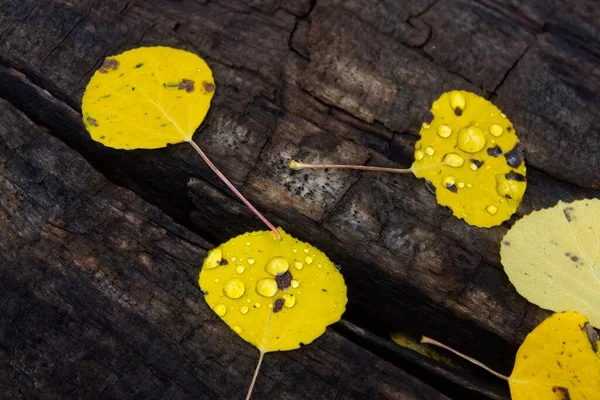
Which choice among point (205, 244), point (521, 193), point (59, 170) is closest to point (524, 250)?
point (521, 193)

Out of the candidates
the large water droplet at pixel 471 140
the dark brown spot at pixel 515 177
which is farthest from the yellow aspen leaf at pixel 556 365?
the large water droplet at pixel 471 140

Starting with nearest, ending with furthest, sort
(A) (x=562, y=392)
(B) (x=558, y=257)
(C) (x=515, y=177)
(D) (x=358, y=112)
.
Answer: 1. (A) (x=562, y=392)
2. (B) (x=558, y=257)
3. (C) (x=515, y=177)
4. (D) (x=358, y=112)

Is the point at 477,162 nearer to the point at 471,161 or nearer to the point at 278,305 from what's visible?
the point at 471,161

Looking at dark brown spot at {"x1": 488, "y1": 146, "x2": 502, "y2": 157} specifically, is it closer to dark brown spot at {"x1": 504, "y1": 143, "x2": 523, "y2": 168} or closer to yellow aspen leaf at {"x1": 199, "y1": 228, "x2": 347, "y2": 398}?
dark brown spot at {"x1": 504, "y1": 143, "x2": 523, "y2": 168}

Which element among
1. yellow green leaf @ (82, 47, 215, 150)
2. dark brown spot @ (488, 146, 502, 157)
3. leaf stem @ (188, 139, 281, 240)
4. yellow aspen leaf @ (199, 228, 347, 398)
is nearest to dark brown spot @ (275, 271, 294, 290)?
yellow aspen leaf @ (199, 228, 347, 398)

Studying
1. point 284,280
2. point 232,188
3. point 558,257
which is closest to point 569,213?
point 558,257

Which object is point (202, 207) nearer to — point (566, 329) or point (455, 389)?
point (455, 389)

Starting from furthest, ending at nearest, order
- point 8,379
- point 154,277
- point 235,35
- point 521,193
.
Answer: point 235,35 → point 521,193 → point 154,277 → point 8,379
